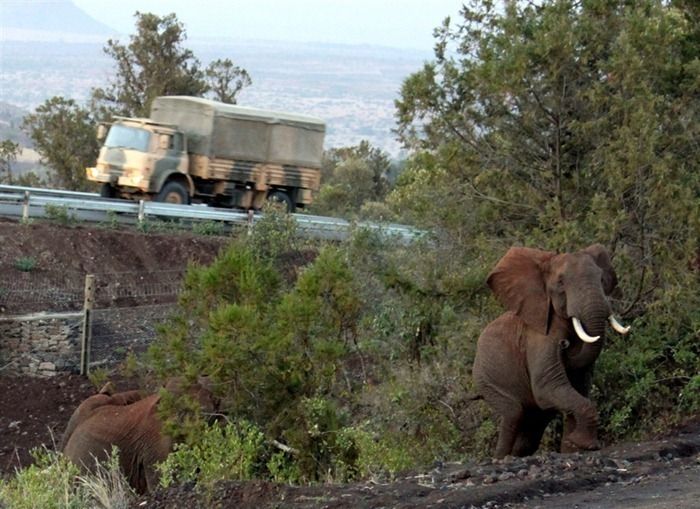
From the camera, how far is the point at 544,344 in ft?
39.7

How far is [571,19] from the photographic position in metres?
14.9

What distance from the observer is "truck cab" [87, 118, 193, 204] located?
3212 cm

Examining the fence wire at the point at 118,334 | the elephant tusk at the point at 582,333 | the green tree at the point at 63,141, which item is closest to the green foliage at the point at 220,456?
the elephant tusk at the point at 582,333

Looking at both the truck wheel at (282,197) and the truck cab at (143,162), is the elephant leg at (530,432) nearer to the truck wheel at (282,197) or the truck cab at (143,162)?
the truck cab at (143,162)

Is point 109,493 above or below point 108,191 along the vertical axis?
below

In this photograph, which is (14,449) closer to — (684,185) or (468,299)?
(468,299)

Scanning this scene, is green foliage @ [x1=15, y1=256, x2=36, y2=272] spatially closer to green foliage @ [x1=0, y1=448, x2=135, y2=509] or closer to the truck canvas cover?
the truck canvas cover

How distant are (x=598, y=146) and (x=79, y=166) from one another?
2935 centimetres

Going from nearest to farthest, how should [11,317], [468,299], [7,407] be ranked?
[468,299] → [7,407] → [11,317]

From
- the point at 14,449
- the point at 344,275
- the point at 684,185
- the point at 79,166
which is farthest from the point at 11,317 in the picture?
the point at 79,166

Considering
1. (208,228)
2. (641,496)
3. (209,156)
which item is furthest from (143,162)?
(641,496)

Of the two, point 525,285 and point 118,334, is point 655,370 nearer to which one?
point 525,285

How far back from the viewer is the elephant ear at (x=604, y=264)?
12000 millimetres

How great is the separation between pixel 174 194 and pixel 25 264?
345 inches
